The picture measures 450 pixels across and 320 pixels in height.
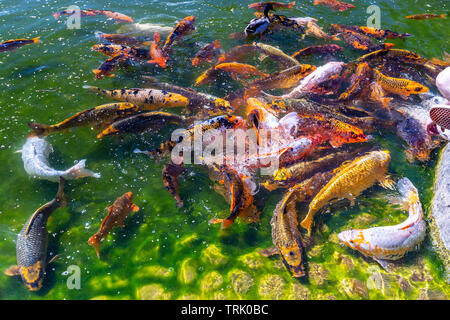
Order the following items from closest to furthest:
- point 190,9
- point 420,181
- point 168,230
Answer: point 168,230, point 420,181, point 190,9

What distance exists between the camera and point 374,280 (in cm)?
378

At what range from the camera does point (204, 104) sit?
5.88 meters

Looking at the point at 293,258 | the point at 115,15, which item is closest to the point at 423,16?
the point at 293,258

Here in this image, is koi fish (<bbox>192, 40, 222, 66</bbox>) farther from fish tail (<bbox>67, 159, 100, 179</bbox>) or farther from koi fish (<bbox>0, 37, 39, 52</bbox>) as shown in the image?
koi fish (<bbox>0, 37, 39, 52</bbox>)

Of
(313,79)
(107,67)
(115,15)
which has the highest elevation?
(115,15)

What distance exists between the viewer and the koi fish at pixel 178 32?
7504 millimetres

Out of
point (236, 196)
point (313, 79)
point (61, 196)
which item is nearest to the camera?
point (236, 196)

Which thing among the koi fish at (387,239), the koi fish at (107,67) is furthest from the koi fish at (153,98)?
the koi fish at (387,239)

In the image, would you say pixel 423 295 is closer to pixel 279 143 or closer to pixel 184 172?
pixel 279 143

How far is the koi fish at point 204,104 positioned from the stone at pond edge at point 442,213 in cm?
383

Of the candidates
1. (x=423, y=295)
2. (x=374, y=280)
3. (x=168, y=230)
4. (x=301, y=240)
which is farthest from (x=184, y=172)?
(x=423, y=295)

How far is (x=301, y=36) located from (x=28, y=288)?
858 centimetres

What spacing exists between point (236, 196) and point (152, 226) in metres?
1.49

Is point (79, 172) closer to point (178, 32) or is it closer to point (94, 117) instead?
point (94, 117)
